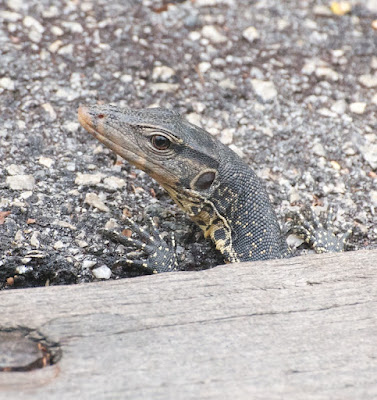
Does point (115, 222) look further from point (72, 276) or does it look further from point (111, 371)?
point (111, 371)

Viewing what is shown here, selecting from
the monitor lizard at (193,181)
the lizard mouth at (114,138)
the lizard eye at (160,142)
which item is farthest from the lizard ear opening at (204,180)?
the lizard eye at (160,142)

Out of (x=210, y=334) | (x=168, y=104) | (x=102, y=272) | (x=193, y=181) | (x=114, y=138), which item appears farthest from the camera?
(x=168, y=104)

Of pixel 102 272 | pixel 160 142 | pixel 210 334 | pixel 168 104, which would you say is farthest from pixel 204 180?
pixel 210 334

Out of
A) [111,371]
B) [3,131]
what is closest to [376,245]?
[111,371]

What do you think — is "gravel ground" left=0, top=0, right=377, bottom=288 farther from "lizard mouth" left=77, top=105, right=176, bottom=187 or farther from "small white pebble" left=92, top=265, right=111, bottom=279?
"lizard mouth" left=77, top=105, right=176, bottom=187

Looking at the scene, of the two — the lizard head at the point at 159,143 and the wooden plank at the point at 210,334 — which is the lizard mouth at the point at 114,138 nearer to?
the lizard head at the point at 159,143

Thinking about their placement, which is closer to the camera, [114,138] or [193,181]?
[114,138]

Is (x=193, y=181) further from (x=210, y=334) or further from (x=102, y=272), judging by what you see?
(x=210, y=334)
